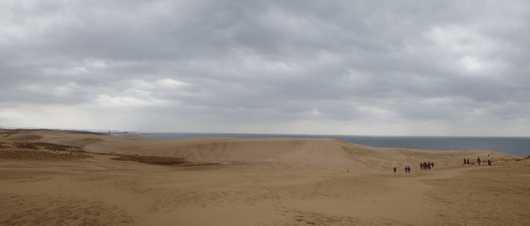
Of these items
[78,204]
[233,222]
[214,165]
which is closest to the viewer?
[233,222]

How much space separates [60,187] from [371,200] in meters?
15.8

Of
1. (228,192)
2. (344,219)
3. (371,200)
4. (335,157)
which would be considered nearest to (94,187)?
(228,192)

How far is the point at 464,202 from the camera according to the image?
12844 millimetres

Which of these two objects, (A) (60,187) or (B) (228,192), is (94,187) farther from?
(B) (228,192)

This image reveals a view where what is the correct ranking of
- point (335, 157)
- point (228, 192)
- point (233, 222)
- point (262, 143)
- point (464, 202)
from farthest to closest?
point (262, 143) → point (335, 157) → point (228, 192) → point (464, 202) → point (233, 222)

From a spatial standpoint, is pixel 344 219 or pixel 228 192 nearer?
pixel 344 219

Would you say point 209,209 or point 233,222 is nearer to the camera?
point 233,222

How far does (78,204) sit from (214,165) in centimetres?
1955

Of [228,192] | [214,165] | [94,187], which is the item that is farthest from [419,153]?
[94,187]

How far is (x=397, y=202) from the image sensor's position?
13016 millimetres

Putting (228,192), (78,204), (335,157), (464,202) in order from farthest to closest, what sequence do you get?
(335,157) < (228,192) < (464,202) < (78,204)

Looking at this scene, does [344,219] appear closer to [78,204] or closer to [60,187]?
[78,204]

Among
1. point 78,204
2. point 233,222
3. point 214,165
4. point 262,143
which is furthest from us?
point 262,143

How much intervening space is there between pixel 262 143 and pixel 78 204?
108 feet
